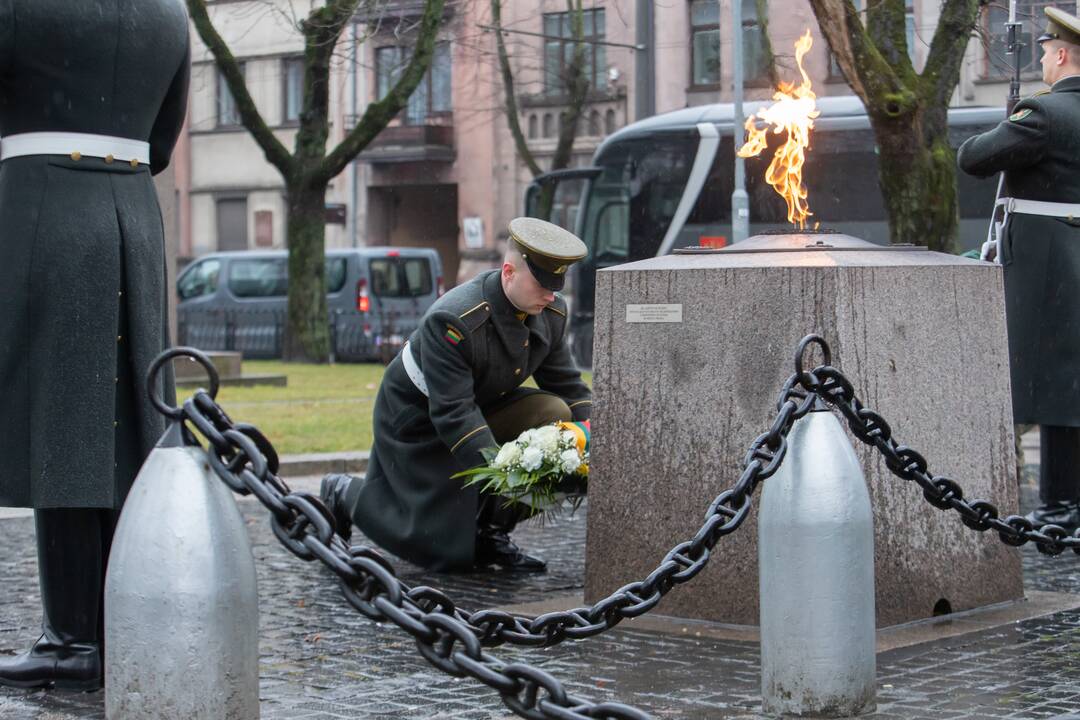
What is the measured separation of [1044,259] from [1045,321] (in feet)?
0.86

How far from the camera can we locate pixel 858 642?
4.25 meters

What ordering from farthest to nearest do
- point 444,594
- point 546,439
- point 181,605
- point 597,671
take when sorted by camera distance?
point 546,439 < point 597,671 < point 444,594 < point 181,605

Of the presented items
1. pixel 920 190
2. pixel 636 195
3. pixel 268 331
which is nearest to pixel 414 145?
pixel 268 331

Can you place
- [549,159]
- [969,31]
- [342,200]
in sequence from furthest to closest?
[342,200], [549,159], [969,31]

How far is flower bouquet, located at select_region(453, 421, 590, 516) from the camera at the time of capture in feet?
20.5

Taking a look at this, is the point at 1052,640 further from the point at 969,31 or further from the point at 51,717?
the point at 969,31

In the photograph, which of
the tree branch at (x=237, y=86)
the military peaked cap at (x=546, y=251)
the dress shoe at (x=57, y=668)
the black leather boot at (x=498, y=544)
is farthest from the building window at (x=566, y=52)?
the dress shoe at (x=57, y=668)

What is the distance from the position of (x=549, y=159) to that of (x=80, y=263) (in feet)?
126

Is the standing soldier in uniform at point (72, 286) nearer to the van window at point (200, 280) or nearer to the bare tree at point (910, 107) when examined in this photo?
the bare tree at point (910, 107)

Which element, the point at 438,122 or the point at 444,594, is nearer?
the point at 444,594

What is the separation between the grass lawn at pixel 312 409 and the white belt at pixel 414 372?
4.94 m

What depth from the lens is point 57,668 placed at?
4785 mm

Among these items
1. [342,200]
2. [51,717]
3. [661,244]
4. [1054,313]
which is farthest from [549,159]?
[51,717]

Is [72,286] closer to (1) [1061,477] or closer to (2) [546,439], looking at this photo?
(2) [546,439]
